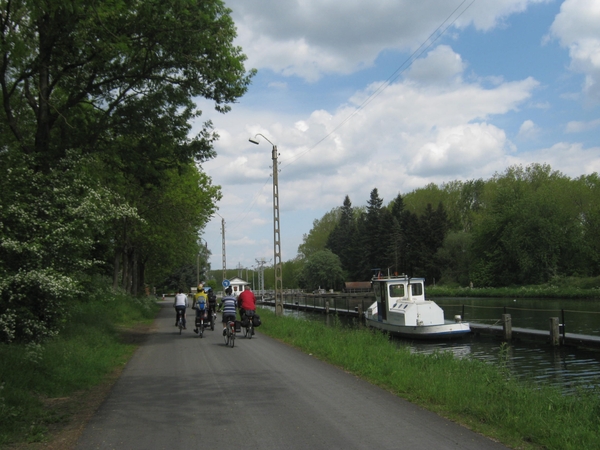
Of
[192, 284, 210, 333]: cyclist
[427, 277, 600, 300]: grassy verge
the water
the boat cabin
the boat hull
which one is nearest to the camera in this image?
the water

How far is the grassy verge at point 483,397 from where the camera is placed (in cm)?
655

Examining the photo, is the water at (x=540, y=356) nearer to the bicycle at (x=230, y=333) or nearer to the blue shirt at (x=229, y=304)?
the bicycle at (x=230, y=333)

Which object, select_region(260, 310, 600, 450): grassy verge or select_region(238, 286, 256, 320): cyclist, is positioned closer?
select_region(260, 310, 600, 450): grassy verge

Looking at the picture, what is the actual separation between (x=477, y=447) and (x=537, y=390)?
4007 millimetres

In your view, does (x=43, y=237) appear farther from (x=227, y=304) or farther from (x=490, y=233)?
(x=490, y=233)

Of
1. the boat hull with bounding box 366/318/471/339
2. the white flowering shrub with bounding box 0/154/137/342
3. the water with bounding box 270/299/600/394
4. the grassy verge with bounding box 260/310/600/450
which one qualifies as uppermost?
the white flowering shrub with bounding box 0/154/137/342

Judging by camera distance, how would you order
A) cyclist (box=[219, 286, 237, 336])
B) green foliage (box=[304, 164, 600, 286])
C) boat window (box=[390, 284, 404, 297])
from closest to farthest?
1. cyclist (box=[219, 286, 237, 336])
2. boat window (box=[390, 284, 404, 297])
3. green foliage (box=[304, 164, 600, 286])

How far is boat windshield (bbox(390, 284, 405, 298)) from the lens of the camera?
99.7 ft

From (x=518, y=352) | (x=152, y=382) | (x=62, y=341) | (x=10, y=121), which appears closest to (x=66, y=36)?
(x=10, y=121)

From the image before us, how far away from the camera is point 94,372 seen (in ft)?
37.7

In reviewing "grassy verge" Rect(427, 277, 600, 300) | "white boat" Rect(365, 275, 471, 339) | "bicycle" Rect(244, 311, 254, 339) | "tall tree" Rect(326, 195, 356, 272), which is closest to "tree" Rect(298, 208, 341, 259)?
"tall tree" Rect(326, 195, 356, 272)

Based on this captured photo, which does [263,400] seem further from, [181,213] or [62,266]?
[181,213]

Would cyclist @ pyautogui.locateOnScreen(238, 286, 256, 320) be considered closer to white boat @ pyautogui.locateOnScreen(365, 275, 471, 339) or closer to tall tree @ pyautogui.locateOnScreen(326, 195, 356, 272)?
white boat @ pyautogui.locateOnScreen(365, 275, 471, 339)

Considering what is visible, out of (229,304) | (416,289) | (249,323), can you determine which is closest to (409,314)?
(416,289)
